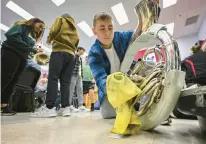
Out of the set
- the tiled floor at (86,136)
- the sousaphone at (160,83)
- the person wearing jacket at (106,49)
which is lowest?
the tiled floor at (86,136)

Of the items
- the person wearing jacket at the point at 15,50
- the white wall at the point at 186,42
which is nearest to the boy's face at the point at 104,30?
the person wearing jacket at the point at 15,50

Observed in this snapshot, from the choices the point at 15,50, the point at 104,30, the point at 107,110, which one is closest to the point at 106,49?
the point at 104,30

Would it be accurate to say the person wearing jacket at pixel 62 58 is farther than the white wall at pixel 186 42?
No

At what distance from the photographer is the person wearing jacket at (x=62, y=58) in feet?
5.93

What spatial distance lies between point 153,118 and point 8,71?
120cm

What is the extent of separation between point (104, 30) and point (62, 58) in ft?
2.08

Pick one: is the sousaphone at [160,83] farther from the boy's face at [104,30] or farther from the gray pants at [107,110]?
the gray pants at [107,110]

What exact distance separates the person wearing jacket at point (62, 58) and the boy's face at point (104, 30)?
0.55 metres

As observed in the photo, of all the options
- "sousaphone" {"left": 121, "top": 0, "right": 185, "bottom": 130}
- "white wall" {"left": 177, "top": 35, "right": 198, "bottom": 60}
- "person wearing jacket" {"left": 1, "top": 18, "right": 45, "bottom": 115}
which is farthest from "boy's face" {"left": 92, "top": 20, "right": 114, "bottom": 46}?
"white wall" {"left": 177, "top": 35, "right": 198, "bottom": 60}

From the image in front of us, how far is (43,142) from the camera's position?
0.63 meters

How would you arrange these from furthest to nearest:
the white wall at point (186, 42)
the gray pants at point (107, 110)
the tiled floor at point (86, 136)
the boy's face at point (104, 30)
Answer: the white wall at point (186, 42), the gray pants at point (107, 110), the boy's face at point (104, 30), the tiled floor at point (86, 136)

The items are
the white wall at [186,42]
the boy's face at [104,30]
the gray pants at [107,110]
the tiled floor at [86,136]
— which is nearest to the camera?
the tiled floor at [86,136]

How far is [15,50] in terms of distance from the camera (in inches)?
60.7

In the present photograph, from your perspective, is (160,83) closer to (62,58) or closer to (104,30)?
(104,30)
